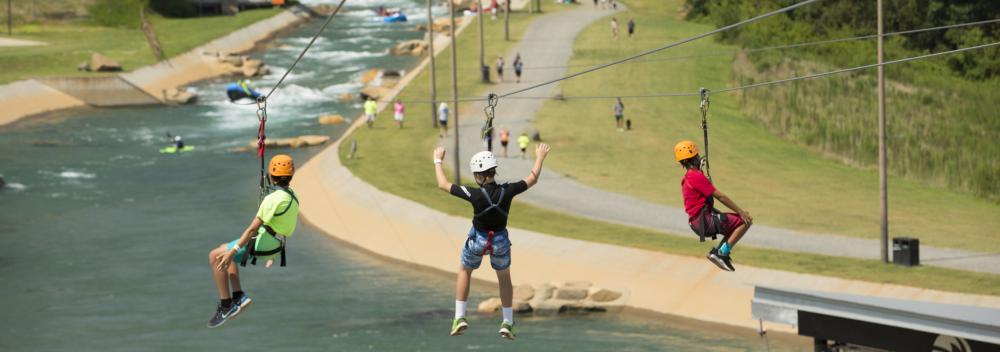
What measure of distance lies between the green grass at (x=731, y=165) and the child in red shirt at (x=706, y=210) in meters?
31.9

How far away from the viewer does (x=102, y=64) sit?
107m

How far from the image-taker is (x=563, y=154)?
2970 inches

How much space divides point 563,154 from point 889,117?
20.0 m

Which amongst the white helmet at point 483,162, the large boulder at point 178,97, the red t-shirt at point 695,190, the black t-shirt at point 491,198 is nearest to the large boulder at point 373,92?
the large boulder at point 178,97

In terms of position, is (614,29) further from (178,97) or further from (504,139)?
(504,139)

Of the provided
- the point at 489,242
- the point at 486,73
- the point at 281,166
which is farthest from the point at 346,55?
the point at 489,242

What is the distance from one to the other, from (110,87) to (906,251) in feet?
218

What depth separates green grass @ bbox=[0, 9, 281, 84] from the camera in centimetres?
10675

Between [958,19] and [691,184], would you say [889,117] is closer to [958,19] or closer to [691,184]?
[958,19]

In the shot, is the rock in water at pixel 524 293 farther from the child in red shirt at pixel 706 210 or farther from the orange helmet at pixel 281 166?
the orange helmet at pixel 281 166

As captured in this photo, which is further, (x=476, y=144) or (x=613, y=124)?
(x=613, y=124)

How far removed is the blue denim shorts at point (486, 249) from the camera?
22156mm

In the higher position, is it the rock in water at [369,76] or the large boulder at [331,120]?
the rock in water at [369,76]

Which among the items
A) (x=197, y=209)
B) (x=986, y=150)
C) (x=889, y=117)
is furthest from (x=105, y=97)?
(x=986, y=150)
